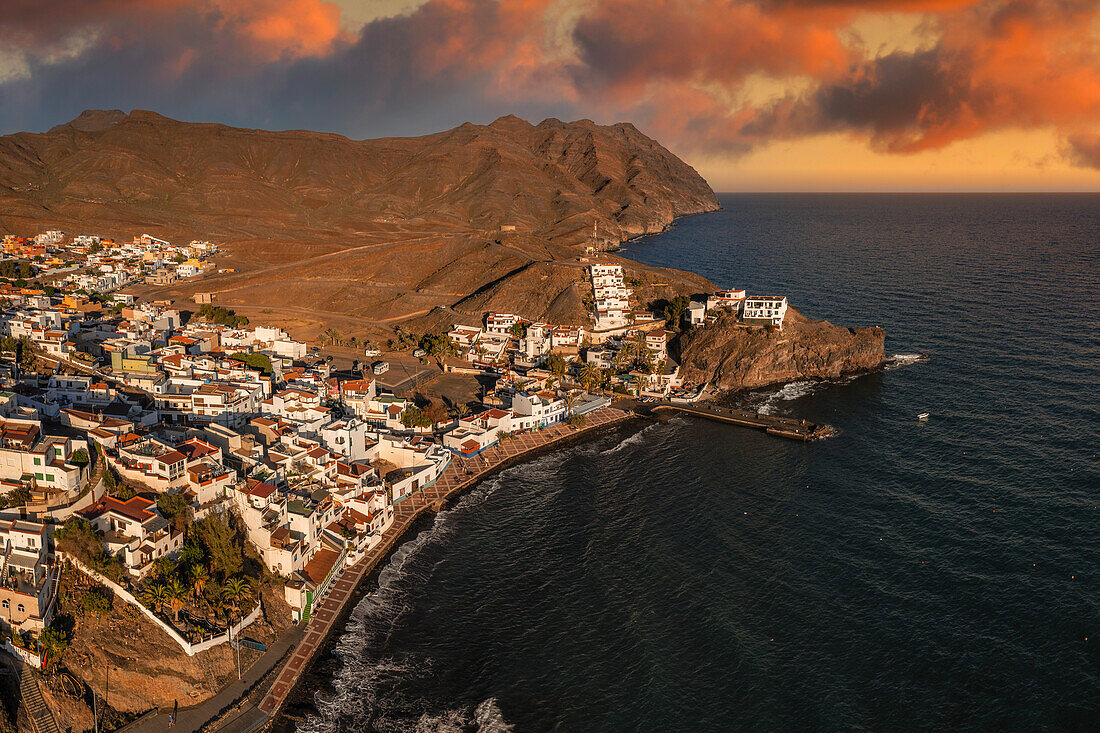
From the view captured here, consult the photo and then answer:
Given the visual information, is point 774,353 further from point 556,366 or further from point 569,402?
point 569,402

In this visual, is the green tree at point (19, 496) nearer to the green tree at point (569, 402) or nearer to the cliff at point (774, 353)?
the green tree at point (569, 402)

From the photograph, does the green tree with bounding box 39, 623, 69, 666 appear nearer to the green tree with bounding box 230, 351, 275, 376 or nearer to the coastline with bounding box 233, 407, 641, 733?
the coastline with bounding box 233, 407, 641, 733

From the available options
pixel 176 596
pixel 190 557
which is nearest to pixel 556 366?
pixel 190 557

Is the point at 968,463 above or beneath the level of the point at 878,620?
above

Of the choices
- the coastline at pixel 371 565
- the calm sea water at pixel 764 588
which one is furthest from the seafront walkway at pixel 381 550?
the calm sea water at pixel 764 588

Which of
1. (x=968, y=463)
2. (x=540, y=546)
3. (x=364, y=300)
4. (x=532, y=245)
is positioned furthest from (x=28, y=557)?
(x=532, y=245)

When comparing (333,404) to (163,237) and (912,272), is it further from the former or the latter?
(912,272)

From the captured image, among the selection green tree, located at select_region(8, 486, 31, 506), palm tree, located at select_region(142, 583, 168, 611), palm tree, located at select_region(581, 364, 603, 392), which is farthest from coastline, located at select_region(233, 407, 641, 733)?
green tree, located at select_region(8, 486, 31, 506)

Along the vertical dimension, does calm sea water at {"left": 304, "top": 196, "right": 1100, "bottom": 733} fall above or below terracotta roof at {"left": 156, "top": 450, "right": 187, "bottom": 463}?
below
